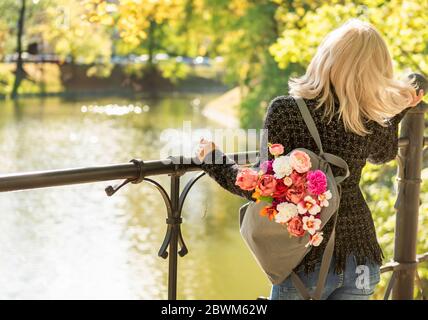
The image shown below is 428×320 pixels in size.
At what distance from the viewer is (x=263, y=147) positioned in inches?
92.2

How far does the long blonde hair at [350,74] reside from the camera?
230 cm

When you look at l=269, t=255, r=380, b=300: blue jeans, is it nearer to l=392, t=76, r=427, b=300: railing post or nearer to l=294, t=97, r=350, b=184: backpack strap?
l=294, t=97, r=350, b=184: backpack strap

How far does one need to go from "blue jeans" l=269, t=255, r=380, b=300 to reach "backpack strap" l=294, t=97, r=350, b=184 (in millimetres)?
275

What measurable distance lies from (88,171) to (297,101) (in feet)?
2.07

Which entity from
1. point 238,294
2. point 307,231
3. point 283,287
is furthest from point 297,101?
point 238,294

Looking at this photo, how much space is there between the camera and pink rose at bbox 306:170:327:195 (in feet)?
7.41

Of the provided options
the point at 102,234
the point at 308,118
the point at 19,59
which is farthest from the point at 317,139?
the point at 19,59

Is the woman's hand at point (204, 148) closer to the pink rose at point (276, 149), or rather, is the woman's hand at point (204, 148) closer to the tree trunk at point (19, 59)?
the pink rose at point (276, 149)

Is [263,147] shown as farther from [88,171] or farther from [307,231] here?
[88,171]

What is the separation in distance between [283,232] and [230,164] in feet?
0.89

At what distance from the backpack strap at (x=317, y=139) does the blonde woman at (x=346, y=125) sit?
0.02 meters

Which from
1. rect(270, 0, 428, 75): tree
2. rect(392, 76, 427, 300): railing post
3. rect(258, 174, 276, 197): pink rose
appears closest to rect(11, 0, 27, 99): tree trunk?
rect(270, 0, 428, 75): tree

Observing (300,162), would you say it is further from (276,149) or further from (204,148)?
(204,148)

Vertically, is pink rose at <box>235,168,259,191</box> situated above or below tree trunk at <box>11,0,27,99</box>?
below
